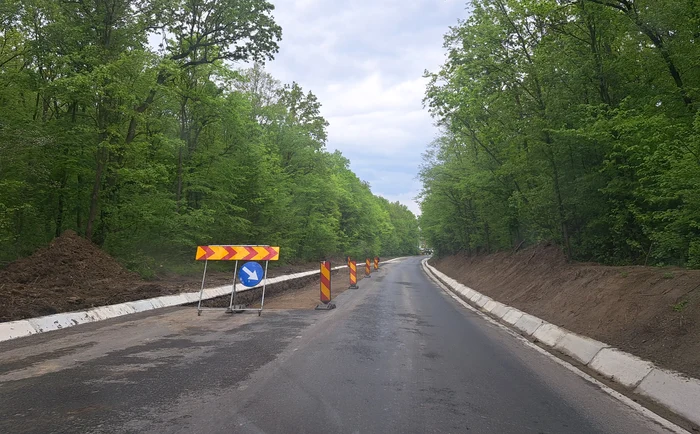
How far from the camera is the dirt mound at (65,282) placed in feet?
31.4

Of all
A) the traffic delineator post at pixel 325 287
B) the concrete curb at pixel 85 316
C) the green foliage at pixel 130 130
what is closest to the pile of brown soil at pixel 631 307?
the traffic delineator post at pixel 325 287

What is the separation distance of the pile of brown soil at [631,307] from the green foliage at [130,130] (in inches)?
576

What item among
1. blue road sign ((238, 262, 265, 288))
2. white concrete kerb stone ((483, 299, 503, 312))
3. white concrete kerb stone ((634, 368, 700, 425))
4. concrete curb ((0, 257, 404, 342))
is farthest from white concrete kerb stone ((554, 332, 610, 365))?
concrete curb ((0, 257, 404, 342))

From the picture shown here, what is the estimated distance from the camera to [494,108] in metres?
18.4

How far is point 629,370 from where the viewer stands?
614 centimetres

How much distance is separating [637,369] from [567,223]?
10.3 m

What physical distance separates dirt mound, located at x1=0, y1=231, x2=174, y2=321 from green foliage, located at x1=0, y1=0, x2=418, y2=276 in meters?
1.56

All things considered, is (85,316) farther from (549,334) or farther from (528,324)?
(528,324)

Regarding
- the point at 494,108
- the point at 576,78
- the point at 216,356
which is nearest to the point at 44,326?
the point at 216,356

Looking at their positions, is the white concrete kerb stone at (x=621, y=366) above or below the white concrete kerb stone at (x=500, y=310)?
above

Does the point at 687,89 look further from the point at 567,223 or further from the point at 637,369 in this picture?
the point at 637,369

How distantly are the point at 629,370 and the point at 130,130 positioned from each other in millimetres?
18759

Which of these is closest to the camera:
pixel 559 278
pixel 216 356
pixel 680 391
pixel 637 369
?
pixel 680 391

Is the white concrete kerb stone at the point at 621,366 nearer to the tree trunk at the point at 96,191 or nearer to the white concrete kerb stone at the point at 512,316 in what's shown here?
the white concrete kerb stone at the point at 512,316
